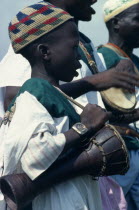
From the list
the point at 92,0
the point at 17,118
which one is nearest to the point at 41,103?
the point at 17,118

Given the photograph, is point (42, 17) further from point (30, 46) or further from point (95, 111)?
point (95, 111)

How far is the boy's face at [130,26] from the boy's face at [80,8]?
1.18 m

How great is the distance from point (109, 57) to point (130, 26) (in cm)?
66

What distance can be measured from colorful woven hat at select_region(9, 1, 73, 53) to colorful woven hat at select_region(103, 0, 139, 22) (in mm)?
2646

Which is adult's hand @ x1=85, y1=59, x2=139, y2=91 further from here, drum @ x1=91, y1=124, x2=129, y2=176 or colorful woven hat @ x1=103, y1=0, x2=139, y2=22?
colorful woven hat @ x1=103, y1=0, x2=139, y2=22

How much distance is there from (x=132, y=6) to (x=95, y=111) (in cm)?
304

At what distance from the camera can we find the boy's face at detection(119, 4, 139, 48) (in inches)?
286

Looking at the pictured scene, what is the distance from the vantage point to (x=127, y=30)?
732 centimetres

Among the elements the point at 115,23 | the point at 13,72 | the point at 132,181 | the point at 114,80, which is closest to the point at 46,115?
the point at 114,80

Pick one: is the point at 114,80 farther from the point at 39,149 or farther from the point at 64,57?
the point at 39,149

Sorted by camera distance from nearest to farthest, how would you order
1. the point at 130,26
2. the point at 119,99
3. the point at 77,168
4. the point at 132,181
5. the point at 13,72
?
the point at 77,168 → the point at 13,72 → the point at 119,99 → the point at 132,181 → the point at 130,26

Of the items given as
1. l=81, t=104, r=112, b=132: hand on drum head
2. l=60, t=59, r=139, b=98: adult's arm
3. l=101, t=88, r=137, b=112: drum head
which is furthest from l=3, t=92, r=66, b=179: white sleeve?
l=101, t=88, r=137, b=112: drum head

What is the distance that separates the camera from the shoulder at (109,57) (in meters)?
6.63

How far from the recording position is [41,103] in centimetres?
437
